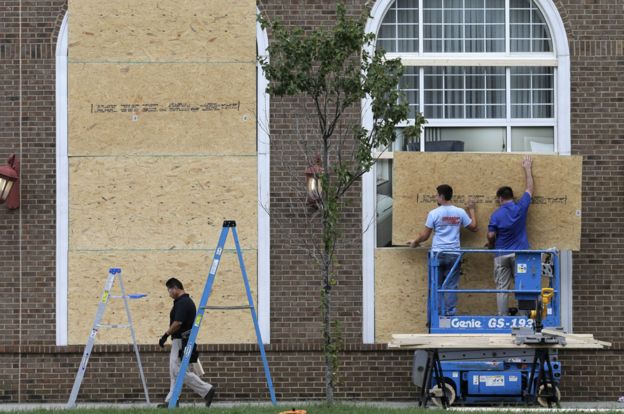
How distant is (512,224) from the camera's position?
16.7 m

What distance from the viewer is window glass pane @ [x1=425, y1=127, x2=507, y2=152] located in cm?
1769

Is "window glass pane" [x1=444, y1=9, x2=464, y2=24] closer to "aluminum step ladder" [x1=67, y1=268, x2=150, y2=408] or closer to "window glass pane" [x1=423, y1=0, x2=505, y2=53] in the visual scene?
"window glass pane" [x1=423, y1=0, x2=505, y2=53]

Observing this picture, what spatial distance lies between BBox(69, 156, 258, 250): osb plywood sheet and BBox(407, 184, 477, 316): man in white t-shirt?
2.30 meters

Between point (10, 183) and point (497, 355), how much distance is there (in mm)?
6446

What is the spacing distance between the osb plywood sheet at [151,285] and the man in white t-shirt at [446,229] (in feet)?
7.66

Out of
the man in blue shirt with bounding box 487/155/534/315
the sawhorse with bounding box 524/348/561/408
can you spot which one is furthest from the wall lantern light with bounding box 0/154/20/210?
the sawhorse with bounding box 524/348/561/408

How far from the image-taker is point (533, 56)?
58.2 ft

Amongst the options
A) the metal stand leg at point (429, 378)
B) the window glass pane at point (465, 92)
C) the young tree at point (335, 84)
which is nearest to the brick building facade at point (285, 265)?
the window glass pane at point (465, 92)

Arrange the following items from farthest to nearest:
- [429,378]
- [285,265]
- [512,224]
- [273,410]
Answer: [285,265]
[512,224]
[429,378]
[273,410]

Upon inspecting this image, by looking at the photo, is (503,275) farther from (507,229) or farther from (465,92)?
(465,92)

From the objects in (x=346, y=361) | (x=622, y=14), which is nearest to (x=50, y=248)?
(x=346, y=361)

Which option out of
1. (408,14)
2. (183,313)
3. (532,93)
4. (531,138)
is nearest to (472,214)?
(531,138)

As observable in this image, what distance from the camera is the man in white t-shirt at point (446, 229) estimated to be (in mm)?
16766

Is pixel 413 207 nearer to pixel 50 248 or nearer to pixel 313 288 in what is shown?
pixel 313 288
